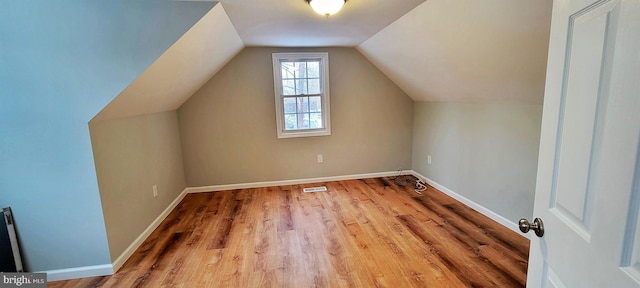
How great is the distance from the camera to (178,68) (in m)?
2.32

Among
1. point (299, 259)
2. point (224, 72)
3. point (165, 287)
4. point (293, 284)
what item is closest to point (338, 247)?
point (299, 259)

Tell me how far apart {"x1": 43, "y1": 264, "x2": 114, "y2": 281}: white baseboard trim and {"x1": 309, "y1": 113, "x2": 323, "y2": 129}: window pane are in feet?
9.12

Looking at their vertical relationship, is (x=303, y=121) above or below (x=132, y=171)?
above

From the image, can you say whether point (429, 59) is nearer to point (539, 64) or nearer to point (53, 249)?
point (539, 64)

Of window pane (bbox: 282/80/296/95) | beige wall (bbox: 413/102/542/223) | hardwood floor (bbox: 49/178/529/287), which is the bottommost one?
hardwood floor (bbox: 49/178/529/287)

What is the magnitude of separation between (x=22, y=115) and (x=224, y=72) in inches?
83.5

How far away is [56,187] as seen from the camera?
1.90m

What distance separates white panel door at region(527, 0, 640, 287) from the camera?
21.1 inches

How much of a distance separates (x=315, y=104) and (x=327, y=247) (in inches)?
88.0

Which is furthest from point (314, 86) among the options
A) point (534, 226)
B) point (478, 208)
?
point (534, 226)

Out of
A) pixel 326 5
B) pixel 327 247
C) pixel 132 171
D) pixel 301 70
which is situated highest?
pixel 326 5

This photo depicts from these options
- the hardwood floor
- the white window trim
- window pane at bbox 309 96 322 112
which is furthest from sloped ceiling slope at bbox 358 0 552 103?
the hardwood floor

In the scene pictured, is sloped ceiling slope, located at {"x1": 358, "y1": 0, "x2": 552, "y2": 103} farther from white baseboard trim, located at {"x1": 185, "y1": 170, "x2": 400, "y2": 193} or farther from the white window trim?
white baseboard trim, located at {"x1": 185, "y1": 170, "x2": 400, "y2": 193}

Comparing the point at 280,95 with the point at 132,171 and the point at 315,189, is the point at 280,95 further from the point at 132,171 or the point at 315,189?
the point at 132,171
